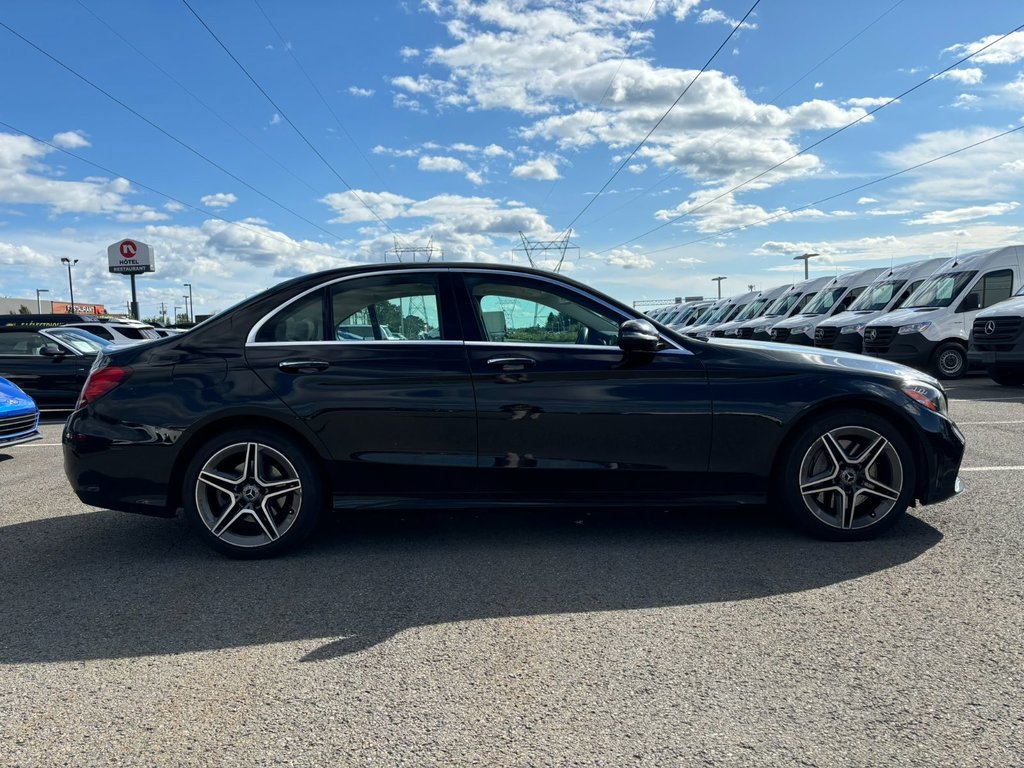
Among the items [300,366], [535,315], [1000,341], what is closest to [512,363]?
[535,315]

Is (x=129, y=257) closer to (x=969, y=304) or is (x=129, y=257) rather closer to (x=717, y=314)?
(x=717, y=314)

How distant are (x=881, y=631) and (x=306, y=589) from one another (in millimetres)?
2590

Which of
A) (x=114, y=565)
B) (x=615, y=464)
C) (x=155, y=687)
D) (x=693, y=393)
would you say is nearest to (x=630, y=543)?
(x=615, y=464)

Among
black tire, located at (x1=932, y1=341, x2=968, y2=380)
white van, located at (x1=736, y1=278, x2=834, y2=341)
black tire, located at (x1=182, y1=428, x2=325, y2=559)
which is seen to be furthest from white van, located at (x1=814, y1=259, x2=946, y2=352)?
black tire, located at (x1=182, y1=428, x2=325, y2=559)

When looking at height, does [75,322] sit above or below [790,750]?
above

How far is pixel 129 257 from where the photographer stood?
5003cm

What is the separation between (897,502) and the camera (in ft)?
14.2

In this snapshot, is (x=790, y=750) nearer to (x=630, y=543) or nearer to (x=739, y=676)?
(x=739, y=676)

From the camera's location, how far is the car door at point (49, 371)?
39.4ft

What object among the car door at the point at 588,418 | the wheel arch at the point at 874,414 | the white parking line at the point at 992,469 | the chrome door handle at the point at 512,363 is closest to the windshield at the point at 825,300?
the white parking line at the point at 992,469

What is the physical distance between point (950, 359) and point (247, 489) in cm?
1480

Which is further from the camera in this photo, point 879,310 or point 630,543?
point 879,310

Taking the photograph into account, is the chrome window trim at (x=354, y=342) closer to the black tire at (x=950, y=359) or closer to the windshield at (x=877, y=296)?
the black tire at (x=950, y=359)

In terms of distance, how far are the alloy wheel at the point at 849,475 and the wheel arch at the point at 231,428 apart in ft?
8.88
